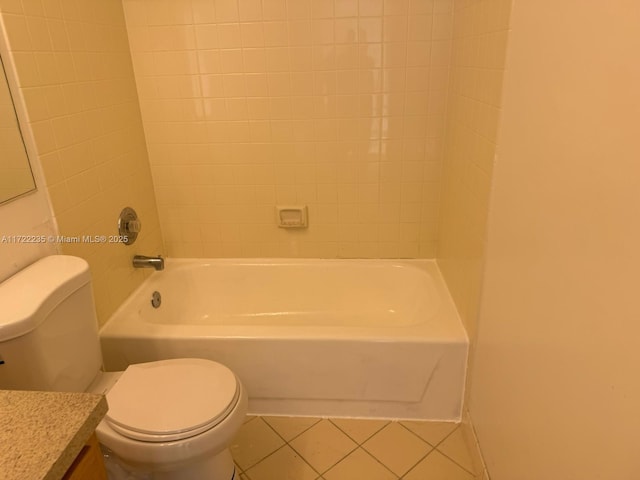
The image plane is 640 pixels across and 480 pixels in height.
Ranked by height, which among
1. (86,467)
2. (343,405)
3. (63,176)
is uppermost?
(63,176)

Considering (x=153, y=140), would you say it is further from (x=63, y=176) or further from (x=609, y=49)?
(x=609, y=49)

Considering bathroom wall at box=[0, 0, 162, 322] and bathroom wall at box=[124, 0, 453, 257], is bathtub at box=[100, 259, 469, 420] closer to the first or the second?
bathroom wall at box=[0, 0, 162, 322]

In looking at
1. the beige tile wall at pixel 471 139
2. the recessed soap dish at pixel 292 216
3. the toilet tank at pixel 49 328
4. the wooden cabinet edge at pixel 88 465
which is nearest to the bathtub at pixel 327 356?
the beige tile wall at pixel 471 139

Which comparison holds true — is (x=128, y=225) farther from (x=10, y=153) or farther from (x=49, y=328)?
(x=49, y=328)

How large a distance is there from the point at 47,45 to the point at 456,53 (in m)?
1.52

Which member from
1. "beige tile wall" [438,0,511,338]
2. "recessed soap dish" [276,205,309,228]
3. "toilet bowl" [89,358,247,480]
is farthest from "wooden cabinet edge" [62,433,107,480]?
"recessed soap dish" [276,205,309,228]

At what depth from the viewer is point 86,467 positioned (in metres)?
0.72

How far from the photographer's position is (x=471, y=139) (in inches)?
64.3

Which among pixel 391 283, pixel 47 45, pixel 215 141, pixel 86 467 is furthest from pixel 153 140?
pixel 86 467

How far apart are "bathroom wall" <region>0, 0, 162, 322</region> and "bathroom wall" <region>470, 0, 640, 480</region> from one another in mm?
1414

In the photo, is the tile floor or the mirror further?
the tile floor

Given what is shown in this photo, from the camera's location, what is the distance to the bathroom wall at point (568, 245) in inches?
28.6

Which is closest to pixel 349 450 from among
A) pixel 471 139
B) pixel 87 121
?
pixel 471 139

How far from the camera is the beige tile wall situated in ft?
4.51
